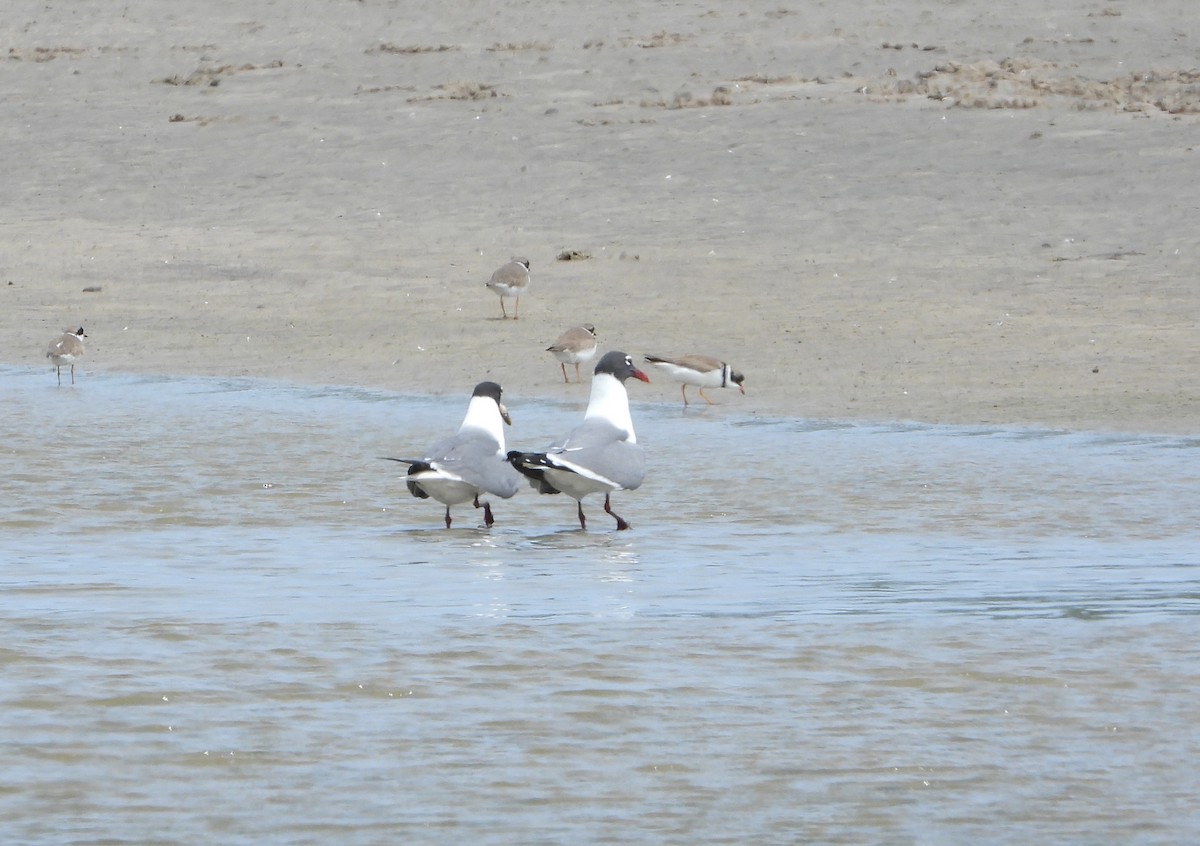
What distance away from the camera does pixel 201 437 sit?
13.0 metres

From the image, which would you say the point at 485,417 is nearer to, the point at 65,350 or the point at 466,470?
the point at 466,470

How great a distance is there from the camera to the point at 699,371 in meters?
14.3

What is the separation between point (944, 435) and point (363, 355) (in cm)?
572

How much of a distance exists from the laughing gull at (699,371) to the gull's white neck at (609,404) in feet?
11.6

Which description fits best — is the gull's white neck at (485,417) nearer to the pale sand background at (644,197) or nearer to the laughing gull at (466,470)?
the laughing gull at (466,470)

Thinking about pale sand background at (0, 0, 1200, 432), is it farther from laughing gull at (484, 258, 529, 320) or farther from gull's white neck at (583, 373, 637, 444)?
gull's white neck at (583, 373, 637, 444)

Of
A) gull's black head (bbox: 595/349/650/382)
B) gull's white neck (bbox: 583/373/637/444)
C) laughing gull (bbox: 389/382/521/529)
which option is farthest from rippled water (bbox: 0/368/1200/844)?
gull's black head (bbox: 595/349/650/382)

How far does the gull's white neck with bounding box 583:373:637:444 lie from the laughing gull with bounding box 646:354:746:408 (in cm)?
353

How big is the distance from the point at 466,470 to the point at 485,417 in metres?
0.71

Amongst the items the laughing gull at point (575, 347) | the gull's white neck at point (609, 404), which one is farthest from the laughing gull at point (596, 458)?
the laughing gull at point (575, 347)

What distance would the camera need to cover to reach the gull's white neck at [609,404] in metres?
10.7

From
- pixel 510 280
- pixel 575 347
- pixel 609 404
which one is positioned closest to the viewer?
pixel 609 404

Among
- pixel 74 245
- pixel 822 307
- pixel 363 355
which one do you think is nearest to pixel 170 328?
pixel 363 355

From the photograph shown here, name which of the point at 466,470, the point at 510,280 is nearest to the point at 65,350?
the point at 510,280
